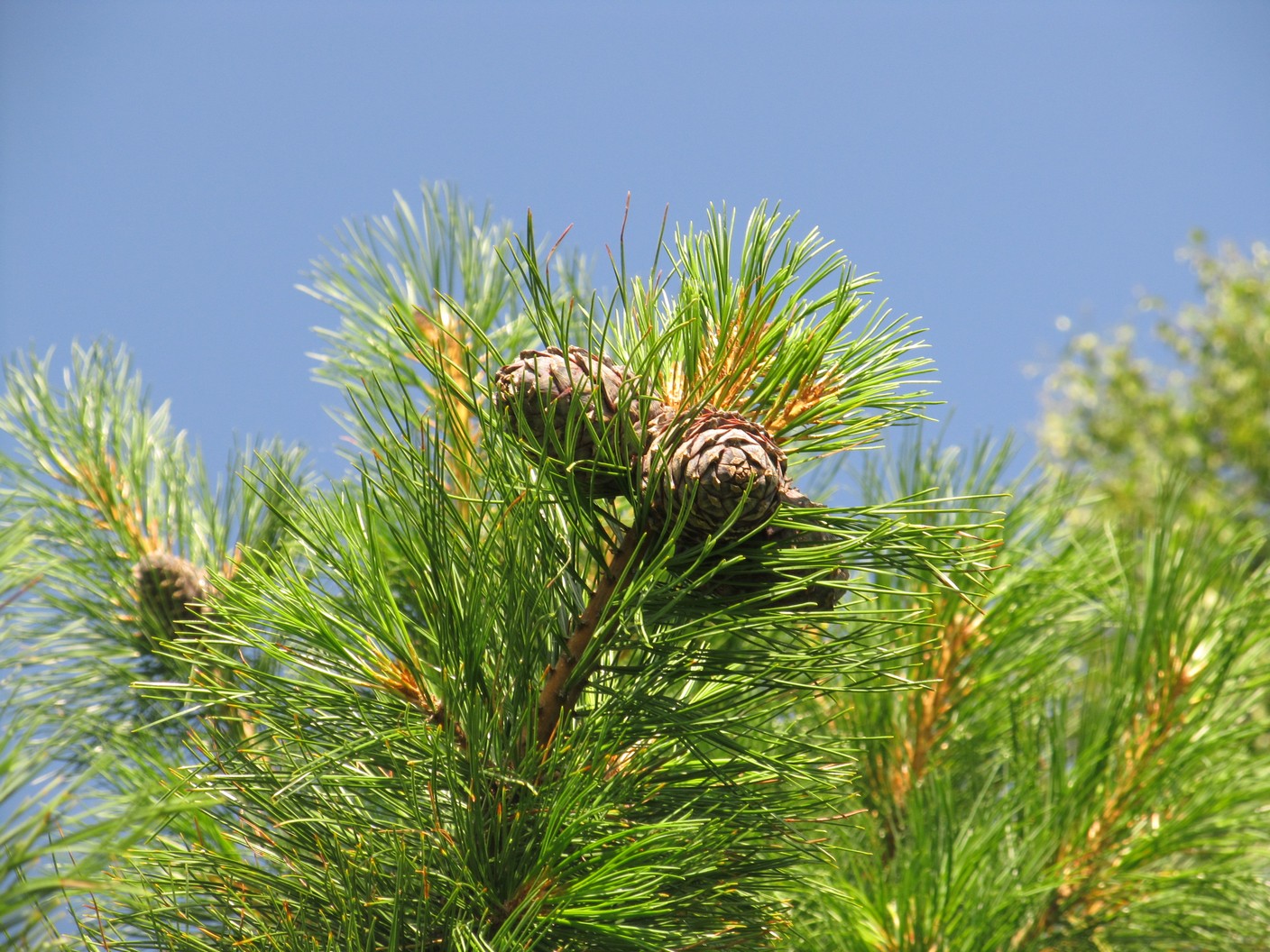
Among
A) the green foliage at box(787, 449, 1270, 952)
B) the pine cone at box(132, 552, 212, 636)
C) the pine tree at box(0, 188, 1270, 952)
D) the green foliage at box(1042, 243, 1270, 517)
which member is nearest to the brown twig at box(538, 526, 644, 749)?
the pine tree at box(0, 188, 1270, 952)

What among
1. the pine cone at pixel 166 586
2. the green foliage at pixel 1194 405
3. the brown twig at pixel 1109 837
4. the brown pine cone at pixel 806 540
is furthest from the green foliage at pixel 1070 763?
the green foliage at pixel 1194 405

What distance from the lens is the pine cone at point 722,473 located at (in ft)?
1.91

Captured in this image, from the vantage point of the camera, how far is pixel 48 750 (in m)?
0.41

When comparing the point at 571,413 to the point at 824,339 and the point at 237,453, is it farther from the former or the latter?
the point at 237,453

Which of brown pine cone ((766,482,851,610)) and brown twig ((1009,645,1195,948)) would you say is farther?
brown twig ((1009,645,1195,948))

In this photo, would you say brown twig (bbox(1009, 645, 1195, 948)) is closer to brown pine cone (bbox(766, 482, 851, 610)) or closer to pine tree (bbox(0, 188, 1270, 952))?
pine tree (bbox(0, 188, 1270, 952))

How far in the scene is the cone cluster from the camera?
0.59 m

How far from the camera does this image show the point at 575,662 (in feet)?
2.22

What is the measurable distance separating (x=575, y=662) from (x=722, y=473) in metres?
0.18

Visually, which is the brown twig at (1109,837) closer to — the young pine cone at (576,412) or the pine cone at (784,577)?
the pine cone at (784,577)

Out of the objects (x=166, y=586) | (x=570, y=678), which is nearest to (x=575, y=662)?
(x=570, y=678)

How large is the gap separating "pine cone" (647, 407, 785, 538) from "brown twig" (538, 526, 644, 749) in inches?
2.4

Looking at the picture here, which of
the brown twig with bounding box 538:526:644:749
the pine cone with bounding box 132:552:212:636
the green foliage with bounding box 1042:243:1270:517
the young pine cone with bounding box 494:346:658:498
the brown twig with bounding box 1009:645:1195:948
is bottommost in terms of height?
the brown twig with bounding box 1009:645:1195:948

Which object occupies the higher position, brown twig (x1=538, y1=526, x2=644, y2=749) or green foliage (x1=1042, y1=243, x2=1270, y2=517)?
green foliage (x1=1042, y1=243, x2=1270, y2=517)
